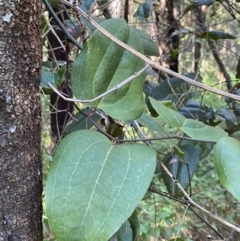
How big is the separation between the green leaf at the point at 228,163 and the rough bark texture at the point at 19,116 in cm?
21

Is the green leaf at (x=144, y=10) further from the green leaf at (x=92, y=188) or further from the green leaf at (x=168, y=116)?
the green leaf at (x=92, y=188)

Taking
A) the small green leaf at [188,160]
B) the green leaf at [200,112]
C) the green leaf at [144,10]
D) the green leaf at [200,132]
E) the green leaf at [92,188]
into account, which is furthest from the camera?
the green leaf at [144,10]

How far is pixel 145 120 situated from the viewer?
1.89 ft

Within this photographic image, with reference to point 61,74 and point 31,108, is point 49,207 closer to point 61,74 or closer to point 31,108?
point 31,108

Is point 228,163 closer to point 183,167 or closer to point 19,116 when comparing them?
point 19,116

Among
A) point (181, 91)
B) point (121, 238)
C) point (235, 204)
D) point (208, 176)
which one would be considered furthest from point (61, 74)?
point (208, 176)

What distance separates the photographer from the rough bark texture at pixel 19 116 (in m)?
0.41

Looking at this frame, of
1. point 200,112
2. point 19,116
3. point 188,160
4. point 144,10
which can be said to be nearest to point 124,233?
point 188,160

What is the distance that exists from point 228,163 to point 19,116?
0.24 metres

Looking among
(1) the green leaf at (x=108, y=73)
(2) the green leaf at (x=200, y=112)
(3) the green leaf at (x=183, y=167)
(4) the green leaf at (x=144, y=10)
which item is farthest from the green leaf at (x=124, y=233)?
(4) the green leaf at (x=144, y=10)

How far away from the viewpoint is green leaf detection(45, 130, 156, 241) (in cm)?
36

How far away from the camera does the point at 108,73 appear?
1.64ft

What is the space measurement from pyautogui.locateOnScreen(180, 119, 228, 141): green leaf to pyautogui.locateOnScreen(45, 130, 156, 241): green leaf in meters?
0.09

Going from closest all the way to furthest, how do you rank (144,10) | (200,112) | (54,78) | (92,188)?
1. (92,188)
2. (54,78)
3. (200,112)
4. (144,10)
